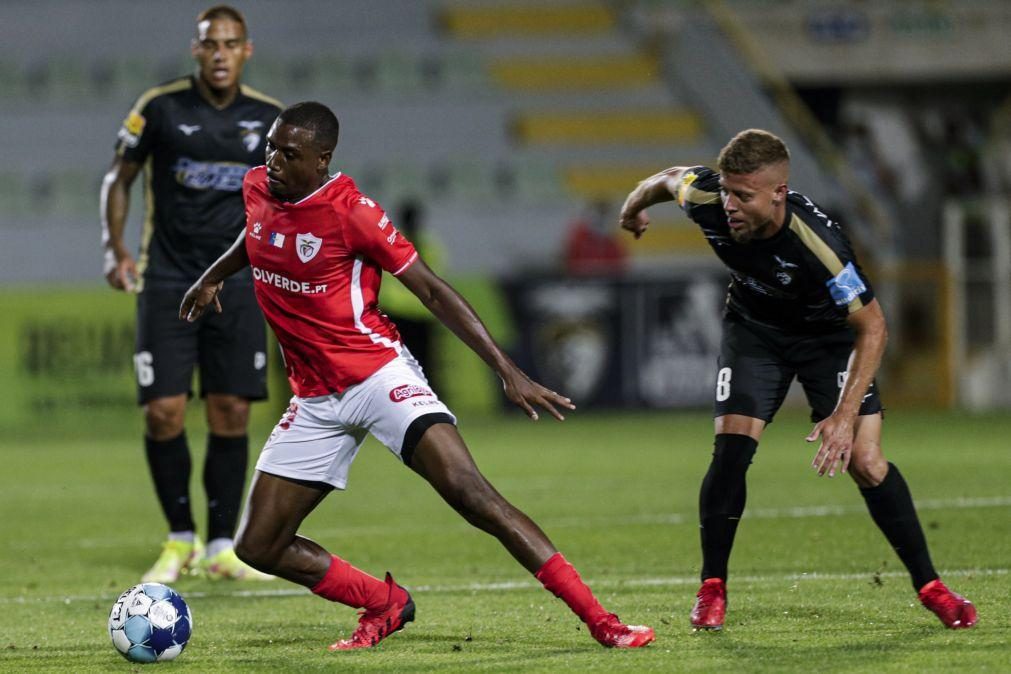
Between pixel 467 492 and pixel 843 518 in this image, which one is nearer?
pixel 467 492

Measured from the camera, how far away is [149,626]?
5402mm

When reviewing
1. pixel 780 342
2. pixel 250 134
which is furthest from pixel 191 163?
pixel 780 342

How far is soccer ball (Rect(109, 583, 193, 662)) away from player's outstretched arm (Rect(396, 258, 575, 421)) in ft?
4.24

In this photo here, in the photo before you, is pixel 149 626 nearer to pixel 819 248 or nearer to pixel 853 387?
pixel 853 387

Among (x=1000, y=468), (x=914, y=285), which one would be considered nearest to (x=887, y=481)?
(x=1000, y=468)

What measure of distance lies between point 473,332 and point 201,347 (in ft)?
9.70

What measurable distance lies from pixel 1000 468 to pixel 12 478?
280 inches

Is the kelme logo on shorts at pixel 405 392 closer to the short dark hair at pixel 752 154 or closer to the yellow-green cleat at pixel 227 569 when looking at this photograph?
the short dark hair at pixel 752 154

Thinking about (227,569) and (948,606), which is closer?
(948,606)

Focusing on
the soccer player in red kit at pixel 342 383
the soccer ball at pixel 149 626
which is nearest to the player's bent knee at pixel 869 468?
the soccer player in red kit at pixel 342 383

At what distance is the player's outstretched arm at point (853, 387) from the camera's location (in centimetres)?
532

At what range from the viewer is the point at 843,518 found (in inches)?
353

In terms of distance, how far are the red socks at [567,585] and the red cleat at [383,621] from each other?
0.68m

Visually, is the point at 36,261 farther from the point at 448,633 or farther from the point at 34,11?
the point at 448,633
